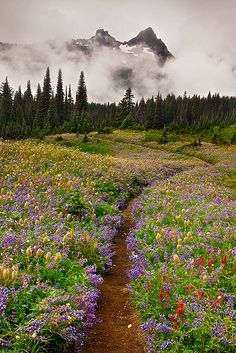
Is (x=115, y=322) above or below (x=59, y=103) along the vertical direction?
below

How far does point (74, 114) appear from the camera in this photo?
252 feet

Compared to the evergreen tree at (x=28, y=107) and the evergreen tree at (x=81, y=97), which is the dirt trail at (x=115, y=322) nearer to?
the evergreen tree at (x=81, y=97)

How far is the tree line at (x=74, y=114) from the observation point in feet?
270

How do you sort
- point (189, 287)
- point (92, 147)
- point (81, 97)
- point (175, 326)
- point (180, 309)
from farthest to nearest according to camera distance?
point (81, 97)
point (92, 147)
point (189, 287)
point (180, 309)
point (175, 326)

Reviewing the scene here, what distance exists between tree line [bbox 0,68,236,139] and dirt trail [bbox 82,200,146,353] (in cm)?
5831

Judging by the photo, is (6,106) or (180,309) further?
(6,106)

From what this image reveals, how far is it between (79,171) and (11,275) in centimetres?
1243

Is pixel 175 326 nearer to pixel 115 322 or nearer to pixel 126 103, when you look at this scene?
pixel 115 322

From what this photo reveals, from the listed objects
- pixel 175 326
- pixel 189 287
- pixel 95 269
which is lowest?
pixel 175 326

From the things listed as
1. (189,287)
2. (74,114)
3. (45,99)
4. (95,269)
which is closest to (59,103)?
(45,99)

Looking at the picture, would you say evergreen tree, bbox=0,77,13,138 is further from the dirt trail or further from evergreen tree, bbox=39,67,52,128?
the dirt trail

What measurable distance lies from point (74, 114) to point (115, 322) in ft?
240

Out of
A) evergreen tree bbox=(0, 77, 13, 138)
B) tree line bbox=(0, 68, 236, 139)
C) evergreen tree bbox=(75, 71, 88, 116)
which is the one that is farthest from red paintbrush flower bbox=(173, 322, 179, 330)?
evergreen tree bbox=(0, 77, 13, 138)

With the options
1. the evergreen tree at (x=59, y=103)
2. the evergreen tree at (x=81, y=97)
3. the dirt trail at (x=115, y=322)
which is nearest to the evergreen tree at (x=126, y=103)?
the evergreen tree at (x=81, y=97)
